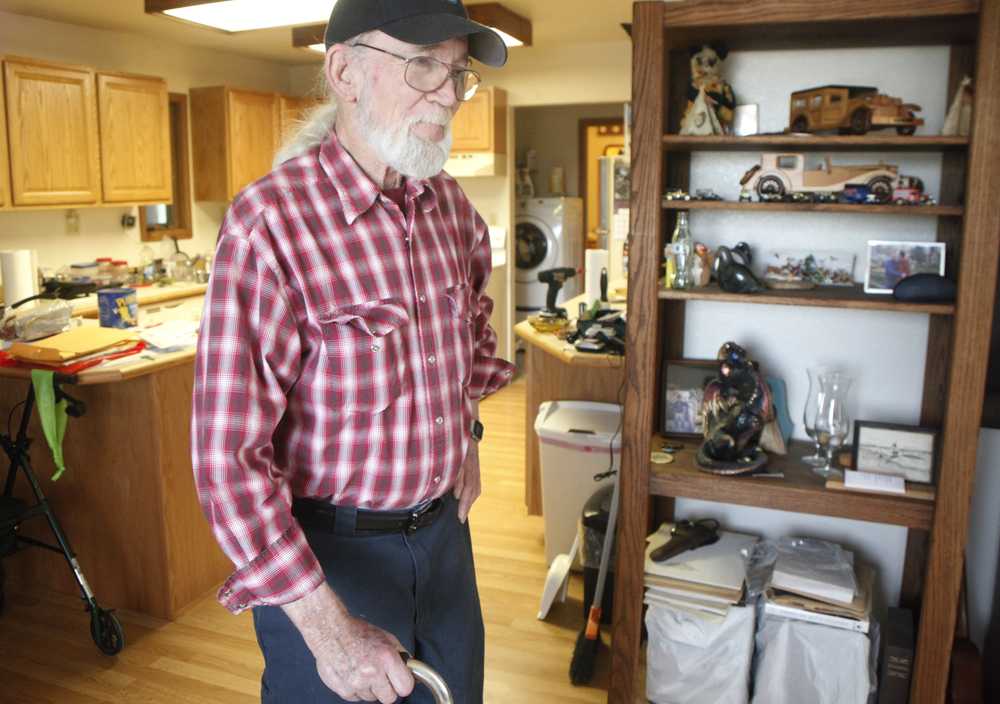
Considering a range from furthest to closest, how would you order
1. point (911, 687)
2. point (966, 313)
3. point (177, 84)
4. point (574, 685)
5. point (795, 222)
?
point (177, 84) < point (574, 685) < point (795, 222) < point (911, 687) < point (966, 313)

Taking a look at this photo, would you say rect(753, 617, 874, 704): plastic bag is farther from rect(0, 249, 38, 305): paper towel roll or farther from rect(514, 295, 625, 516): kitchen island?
rect(0, 249, 38, 305): paper towel roll

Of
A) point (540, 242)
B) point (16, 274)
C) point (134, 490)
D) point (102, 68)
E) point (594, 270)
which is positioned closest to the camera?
point (134, 490)

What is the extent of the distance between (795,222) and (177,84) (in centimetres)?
486

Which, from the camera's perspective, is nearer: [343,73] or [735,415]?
[343,73]

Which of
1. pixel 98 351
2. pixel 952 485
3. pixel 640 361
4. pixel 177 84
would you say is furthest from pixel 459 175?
pixel 952 485

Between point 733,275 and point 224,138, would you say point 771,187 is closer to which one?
point 733,275

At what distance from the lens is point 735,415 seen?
2.23 m

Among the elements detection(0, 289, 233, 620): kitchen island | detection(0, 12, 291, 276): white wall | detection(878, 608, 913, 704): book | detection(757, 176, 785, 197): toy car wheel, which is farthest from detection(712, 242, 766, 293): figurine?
detection(0, 12, 291, 276): white wall

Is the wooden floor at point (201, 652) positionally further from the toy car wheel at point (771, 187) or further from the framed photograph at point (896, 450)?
the toy car wheel at point (771, 187)

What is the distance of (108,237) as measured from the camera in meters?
5.48

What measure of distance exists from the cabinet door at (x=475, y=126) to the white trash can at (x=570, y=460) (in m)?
3.35

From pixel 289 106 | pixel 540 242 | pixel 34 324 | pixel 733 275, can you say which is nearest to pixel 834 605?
pixel 733 275

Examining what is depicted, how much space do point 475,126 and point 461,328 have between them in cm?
494

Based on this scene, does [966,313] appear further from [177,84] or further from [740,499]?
[177,84]
